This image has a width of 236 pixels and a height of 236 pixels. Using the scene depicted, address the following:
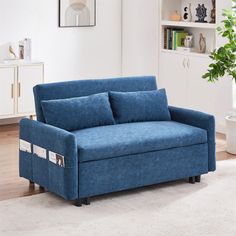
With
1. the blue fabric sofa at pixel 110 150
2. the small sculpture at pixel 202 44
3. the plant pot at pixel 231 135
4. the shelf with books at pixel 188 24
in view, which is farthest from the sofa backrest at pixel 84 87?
the small sculpture at pixel 202 44

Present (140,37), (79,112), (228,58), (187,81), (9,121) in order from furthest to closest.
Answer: (140,37), (9,121), (187,81), (228,58), (79,112)

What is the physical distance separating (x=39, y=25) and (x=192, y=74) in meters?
→ 1.88

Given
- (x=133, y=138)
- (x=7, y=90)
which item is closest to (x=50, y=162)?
(x=133, y=138)

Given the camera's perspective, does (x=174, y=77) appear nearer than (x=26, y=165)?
No

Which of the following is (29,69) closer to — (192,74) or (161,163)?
(192,74)

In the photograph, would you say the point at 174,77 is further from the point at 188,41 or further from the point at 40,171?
the point at 40,171

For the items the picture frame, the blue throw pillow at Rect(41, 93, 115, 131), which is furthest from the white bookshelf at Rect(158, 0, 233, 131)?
the blue throw pillow at Rect(41, 93, 115, 131)

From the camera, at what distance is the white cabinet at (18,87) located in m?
7.46

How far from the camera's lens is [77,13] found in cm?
818

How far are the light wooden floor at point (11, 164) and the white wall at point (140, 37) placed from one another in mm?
1517

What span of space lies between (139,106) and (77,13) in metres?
2.81

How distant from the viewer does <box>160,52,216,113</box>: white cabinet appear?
7.57 metres

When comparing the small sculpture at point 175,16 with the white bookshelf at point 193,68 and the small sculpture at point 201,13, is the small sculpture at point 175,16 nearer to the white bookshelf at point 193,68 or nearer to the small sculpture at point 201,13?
the white bookshelf at point 193,68

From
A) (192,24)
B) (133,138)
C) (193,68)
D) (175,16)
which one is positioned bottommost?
(133,138)
